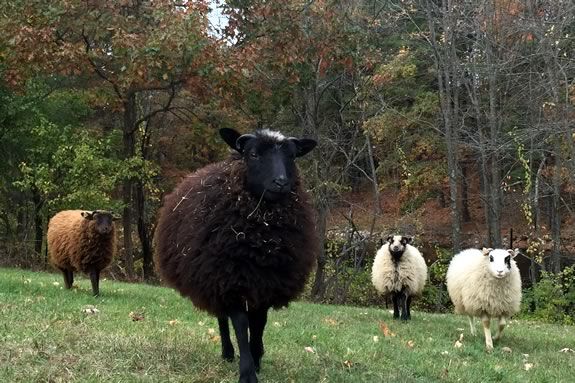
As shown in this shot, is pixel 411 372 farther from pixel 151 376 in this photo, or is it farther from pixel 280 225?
pixel 151 376

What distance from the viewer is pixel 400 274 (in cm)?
1355

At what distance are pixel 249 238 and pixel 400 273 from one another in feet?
27.1

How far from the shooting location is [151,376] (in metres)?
5.41

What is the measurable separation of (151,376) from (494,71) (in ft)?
62.6

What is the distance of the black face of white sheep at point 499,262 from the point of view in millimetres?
10117

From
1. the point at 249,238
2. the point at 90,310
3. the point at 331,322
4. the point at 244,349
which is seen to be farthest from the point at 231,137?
the point at 331,322

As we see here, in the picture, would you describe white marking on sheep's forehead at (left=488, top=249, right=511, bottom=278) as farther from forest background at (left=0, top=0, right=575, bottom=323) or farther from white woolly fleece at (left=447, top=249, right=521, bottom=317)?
forest background at (left=0, top=0, right=575, bottom=323)

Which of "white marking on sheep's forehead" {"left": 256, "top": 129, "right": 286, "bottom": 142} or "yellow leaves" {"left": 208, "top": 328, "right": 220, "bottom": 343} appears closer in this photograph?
"white marking on sheep's forehead" {"left": 256, "top": 129, "right": 286, "bottom": 142}

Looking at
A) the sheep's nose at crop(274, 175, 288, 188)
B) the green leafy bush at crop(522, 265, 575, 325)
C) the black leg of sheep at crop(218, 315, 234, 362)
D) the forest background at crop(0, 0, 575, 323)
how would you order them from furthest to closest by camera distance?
the green leafy bush at crop(522, 265, 575, 325), the forest background at crop(0, 0, 575, 323), the black leg of sheep at crop(218, 315, 234, 362), the sheep's nose at crop(274, 175, 288, 188)

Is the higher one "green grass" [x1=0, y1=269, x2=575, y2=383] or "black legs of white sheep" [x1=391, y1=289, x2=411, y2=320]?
"black legs of white sheep" [x1=391, y1=289, x2=411, y2=320]

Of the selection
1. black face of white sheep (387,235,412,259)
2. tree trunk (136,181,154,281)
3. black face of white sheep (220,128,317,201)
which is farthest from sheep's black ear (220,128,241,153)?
tree trunk (136,181,154,281)

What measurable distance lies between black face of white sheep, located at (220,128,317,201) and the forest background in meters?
9.39

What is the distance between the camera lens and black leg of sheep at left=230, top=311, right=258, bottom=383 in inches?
215

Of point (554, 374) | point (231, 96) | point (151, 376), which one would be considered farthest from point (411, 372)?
point (231, 96)
